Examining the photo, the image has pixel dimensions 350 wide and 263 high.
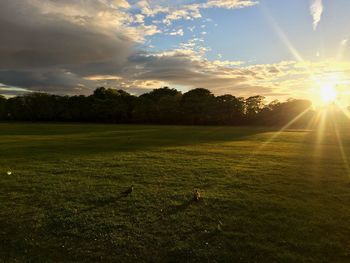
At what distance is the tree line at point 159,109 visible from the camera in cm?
11362

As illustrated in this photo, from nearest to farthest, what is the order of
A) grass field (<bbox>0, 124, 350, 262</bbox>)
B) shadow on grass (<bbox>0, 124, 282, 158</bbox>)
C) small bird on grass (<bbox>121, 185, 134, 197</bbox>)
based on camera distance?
1. grass field (<bbox>0, 124, 350, 262</bbox>)
2. small bird on grass (<bbox>121, 185, 134, 197</bbox>)
3. shadow on grass (<bbox>0, 124, 282, 158</bbox>)

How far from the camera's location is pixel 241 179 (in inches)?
707

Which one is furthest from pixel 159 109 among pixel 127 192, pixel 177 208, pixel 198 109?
pixel 177 208

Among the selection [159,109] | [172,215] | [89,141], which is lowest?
[89,141]

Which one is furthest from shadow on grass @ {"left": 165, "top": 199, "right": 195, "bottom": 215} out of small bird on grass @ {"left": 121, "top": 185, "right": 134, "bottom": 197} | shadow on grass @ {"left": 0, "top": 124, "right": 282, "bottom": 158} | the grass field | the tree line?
the tree line

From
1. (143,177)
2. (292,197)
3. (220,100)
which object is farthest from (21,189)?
(220,100)

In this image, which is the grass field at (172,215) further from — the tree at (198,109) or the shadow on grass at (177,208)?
the tree at (198,109)

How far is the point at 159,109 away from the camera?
384 feet

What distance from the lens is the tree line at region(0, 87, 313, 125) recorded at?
373ft

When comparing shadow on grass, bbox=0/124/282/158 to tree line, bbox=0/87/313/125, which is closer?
shadow on grass, bbox=0/124/282/158

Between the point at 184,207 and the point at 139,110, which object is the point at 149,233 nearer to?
the point at 184,207

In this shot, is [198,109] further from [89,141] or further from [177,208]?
[177,208]

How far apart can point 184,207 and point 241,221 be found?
2242 millimetres

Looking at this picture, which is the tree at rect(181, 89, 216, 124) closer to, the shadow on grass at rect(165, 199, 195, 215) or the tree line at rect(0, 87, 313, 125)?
the tree line at rect(0, 87, 313, 125)
